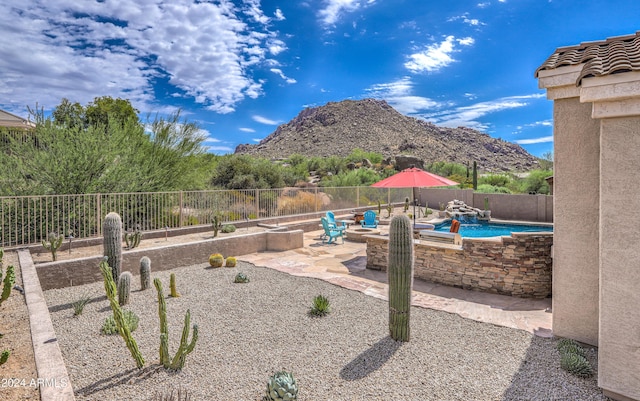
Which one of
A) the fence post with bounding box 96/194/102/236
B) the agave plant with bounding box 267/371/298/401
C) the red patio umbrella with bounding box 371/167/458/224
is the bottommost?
the agave plant with bounding box 267/371/298/401

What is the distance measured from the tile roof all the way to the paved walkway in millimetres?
3503

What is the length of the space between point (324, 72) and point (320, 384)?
109 ft

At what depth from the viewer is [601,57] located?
3.71 meters

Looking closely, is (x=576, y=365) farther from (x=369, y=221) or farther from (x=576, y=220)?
(x=369, y=221)

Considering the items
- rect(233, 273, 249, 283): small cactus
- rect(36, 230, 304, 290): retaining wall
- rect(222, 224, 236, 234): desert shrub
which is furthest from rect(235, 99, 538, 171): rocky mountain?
rect(233, 273, 249, 283): small cactus

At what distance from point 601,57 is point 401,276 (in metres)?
3.50

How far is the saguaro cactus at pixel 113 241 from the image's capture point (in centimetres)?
628

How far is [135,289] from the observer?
692cm

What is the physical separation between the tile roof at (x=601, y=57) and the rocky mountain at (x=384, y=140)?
45944mm

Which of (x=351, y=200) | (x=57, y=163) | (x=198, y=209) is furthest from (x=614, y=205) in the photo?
(x=351, y=200)

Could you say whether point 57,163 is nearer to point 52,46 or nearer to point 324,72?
point 52,46

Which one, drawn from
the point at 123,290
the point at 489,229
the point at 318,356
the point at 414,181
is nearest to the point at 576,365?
the point at 318,356

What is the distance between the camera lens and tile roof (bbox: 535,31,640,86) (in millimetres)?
3123

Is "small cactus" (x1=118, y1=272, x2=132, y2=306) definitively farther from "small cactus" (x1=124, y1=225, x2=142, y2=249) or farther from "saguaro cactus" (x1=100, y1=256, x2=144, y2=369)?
"small cactus" (x1=124, y1=225, x2=142, y2=249)
